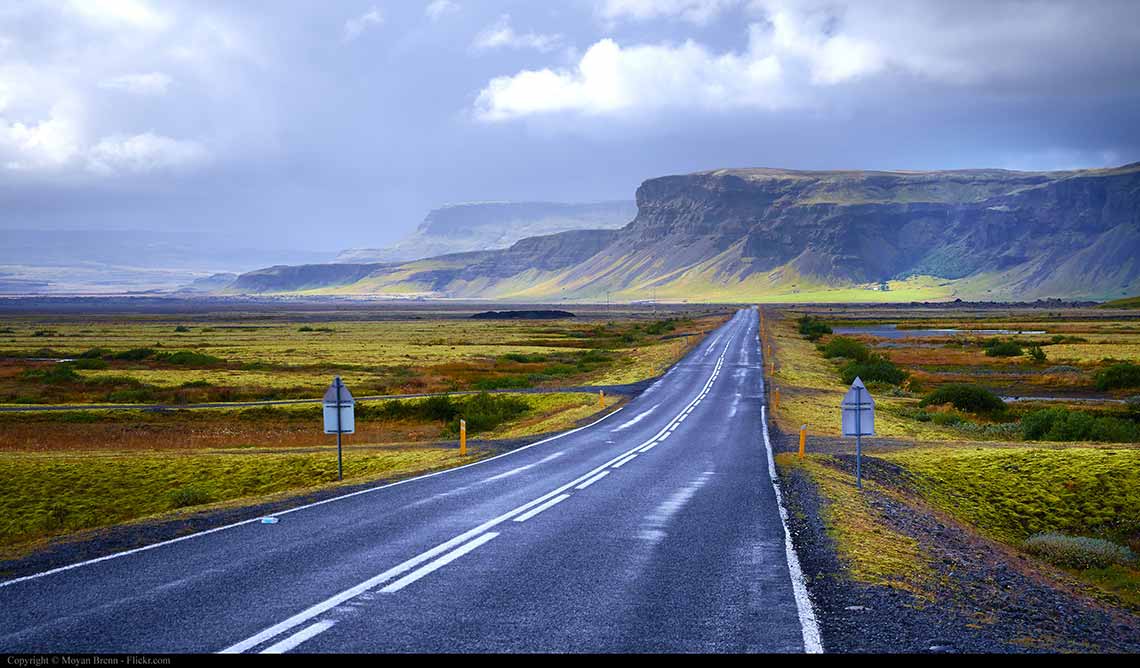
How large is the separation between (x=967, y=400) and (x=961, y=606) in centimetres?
3418

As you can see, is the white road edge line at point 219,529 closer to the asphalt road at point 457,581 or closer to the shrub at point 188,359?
the asphalt road at point 457,581

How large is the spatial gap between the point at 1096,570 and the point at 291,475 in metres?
21.1

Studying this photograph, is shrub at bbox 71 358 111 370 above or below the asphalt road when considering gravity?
below

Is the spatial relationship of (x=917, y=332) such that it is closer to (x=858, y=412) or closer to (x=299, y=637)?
(x=858, y=412)

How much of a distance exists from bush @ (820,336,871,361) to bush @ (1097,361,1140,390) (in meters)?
16.7

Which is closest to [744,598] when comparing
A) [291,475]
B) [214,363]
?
[291,475]

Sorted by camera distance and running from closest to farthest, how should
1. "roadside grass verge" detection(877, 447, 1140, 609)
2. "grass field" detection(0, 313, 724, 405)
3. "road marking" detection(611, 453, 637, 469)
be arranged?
"roadside grass verge" detection(877, 447, 1140, 609)
"road marking" detection(611, 453, 637, 469)
"grass field" detection(0, 313, 724, 405)

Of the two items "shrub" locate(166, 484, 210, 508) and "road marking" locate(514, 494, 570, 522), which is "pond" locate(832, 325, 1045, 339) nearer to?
"shrub" locate(166, 484, 210, 508)

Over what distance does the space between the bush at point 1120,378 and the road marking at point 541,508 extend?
149 feet

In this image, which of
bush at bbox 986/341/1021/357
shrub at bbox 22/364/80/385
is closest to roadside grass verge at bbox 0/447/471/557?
shrub at bbox 22/364/80/385

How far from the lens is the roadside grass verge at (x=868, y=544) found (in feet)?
34.7

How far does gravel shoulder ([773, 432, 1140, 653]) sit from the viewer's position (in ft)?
26.6

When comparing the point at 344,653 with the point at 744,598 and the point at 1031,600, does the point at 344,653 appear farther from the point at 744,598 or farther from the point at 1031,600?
the point at 1031,600

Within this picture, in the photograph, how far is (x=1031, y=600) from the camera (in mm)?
10398
